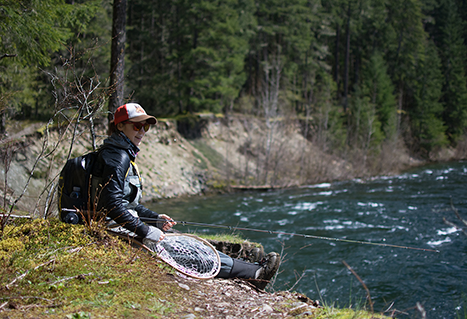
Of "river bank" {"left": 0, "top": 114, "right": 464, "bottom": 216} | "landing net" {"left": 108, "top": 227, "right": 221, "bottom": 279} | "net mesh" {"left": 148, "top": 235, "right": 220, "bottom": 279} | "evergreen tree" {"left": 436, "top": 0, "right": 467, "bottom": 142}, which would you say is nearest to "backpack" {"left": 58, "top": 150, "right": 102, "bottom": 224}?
"landing net" {"left": 108, "top": 227, "right": 221, "bottom": 279}

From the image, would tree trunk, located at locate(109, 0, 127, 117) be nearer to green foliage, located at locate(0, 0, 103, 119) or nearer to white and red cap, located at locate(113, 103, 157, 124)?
green foliage, located at locate(0, 0, 103, 119)

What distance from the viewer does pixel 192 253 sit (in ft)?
14.6

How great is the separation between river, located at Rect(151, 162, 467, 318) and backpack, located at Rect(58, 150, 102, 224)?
2.25 m

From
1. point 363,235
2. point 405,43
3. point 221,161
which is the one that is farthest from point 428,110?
point 363,235

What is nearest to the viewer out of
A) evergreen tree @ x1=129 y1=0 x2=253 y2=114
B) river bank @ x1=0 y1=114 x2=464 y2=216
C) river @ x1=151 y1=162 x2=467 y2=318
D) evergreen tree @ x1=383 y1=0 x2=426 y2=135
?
river @ x1=151 y1=162 x2=467 y2=318

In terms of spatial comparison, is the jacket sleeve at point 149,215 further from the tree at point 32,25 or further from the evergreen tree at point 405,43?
the evergreen tree at point 405,43

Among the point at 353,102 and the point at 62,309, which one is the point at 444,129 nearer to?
the point at 353,102

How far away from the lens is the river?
6969mm

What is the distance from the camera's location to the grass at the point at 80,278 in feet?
A: 9.07

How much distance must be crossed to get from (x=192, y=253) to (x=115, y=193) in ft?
3.98

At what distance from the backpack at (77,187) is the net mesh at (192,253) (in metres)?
0.94

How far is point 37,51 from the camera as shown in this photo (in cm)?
751

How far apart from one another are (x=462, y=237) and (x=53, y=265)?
10.4 meters

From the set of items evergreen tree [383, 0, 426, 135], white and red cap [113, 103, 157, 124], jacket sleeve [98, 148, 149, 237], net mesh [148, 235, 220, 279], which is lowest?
net mesh [148, 235, 220, 279]
